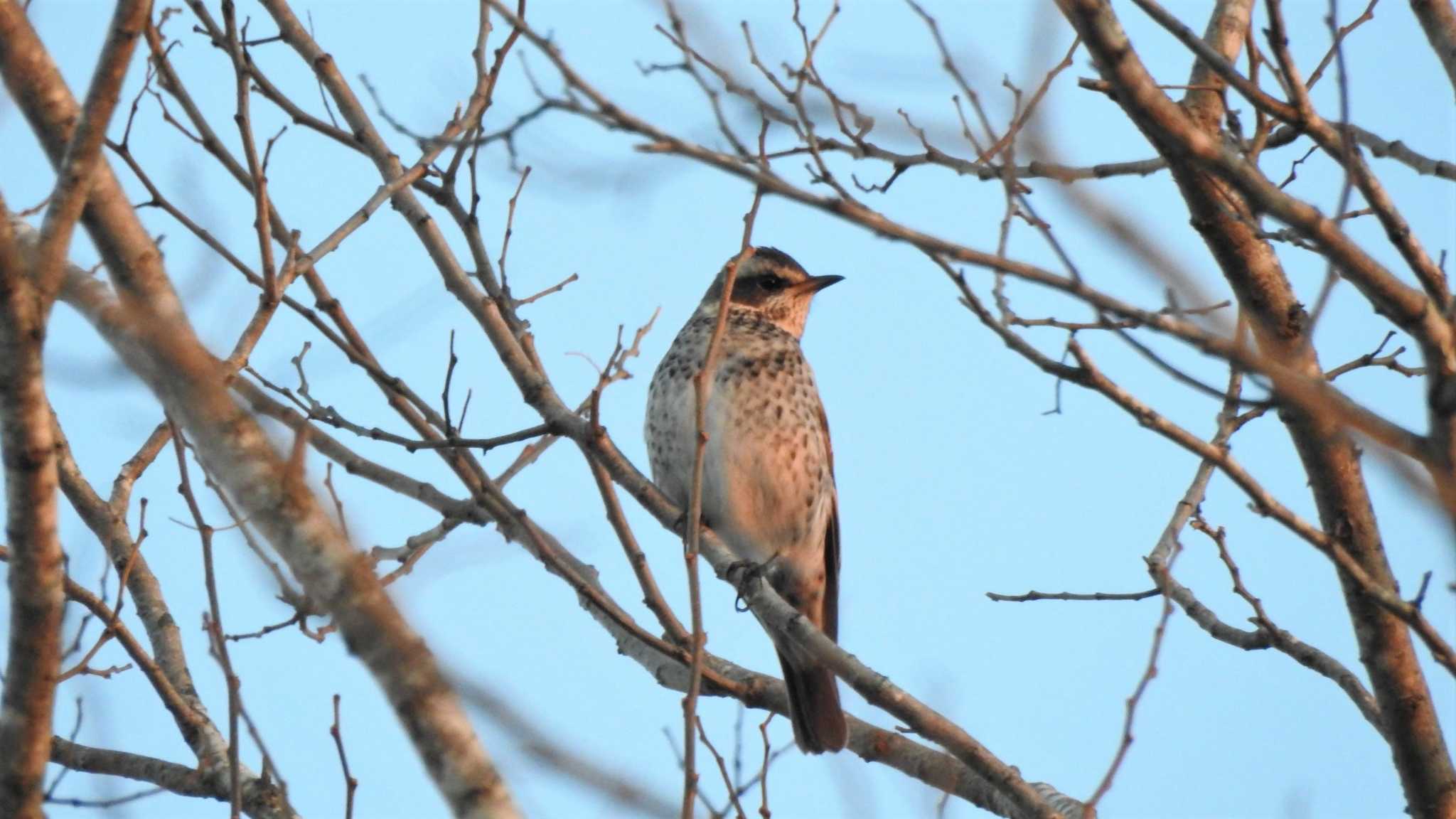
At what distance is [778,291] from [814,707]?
8.77 ft

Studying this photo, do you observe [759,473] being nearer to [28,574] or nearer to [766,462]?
[766,462]

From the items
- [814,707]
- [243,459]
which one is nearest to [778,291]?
[814,707]

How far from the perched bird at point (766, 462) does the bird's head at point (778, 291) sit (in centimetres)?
19

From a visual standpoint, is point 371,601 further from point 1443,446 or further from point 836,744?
point 836,744

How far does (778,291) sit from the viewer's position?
8.98m

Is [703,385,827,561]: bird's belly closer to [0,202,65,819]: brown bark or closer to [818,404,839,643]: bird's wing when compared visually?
[818,404,839,643]: bird's wing

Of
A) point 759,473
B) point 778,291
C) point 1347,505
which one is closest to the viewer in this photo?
point 1347,505

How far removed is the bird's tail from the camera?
7.04 meters

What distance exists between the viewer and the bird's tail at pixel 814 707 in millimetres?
7035

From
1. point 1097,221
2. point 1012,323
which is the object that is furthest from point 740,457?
point 1097,221

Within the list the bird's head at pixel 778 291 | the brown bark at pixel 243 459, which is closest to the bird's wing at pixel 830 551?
the bird's head at pixel 778 291

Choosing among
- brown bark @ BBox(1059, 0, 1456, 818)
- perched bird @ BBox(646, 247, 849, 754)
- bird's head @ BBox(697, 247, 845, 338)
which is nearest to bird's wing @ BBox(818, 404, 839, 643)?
perched bird @ BBox(646, 247, 849, 754)

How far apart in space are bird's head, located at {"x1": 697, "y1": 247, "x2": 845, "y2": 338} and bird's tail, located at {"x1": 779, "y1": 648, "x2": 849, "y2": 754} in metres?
2.15

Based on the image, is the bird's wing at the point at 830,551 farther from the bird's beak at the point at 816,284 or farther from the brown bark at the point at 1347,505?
the brown bark at the point at 1347,505
